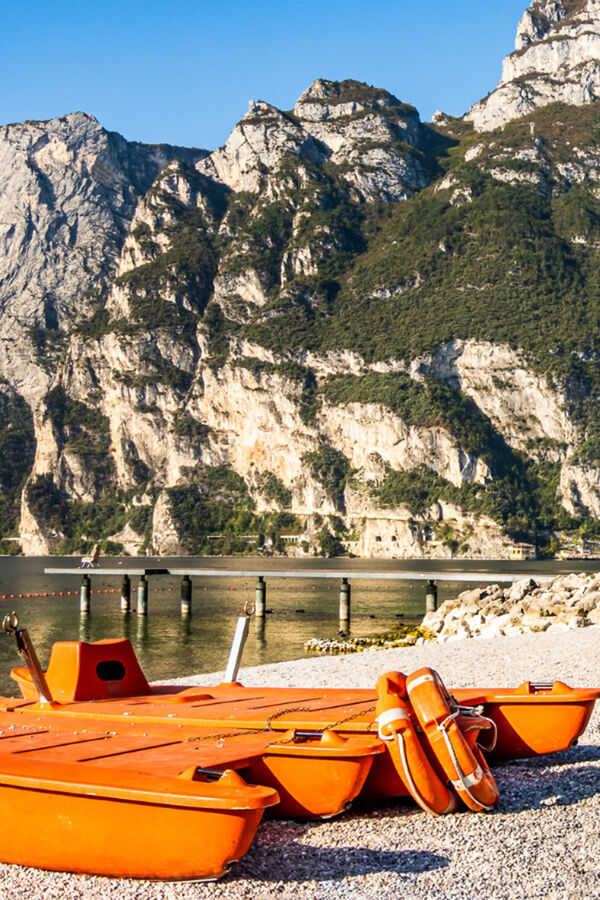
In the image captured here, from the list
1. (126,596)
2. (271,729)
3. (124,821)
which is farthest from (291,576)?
(124,821)

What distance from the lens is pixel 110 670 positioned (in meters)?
12.5

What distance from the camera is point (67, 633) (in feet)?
150

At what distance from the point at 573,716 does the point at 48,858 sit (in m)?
5.52

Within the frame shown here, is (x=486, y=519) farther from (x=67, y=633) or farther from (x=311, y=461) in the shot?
(x=67, y=633)

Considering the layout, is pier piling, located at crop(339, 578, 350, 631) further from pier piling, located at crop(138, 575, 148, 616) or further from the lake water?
pier piling, located at crop(138, 575, 148, 616)

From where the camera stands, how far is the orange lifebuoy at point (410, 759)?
8586 millimetres

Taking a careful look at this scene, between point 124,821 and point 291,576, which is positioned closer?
point 124,821

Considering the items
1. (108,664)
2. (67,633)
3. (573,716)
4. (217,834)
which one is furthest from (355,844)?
(67,633)

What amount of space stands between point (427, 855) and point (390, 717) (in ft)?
3.79

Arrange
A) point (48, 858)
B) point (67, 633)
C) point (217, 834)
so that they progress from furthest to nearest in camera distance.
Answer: point (67, 633), point (48, 858), point (217, 834)

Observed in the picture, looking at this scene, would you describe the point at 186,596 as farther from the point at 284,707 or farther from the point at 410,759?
the point at 410,759

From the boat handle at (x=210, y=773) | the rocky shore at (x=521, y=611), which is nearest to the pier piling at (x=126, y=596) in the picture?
the rocky shore at (x=521, y=611)

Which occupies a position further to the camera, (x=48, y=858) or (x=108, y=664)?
(x=108, y=664)

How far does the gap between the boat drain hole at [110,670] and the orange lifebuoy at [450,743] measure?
479cm
